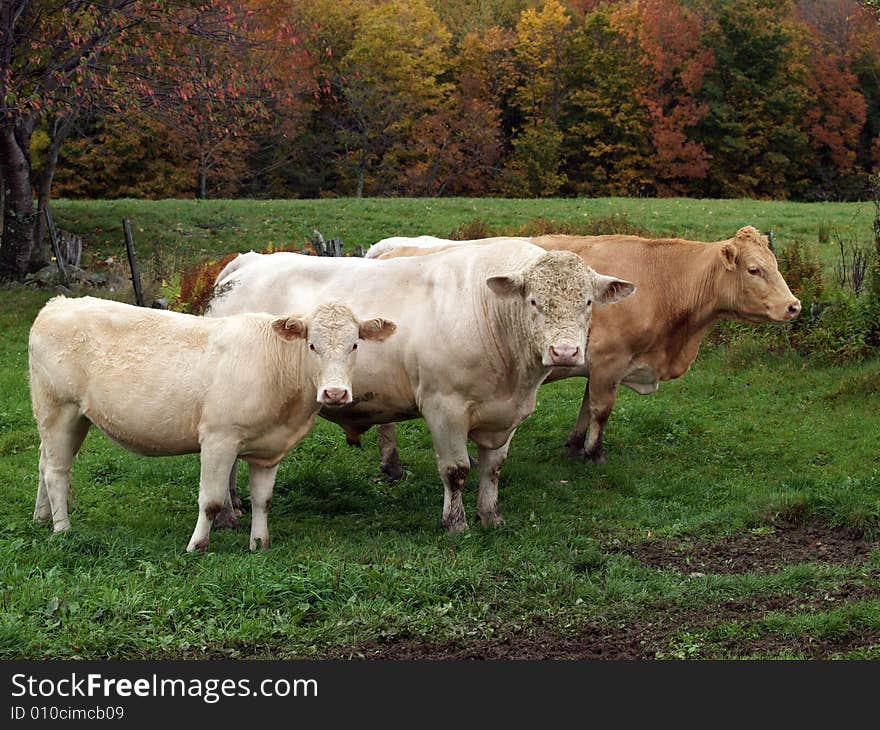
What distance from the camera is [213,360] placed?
26.2ft

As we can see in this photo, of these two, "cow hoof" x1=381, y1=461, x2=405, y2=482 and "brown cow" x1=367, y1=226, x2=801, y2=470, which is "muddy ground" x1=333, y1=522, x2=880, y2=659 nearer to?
"brown cow" x1=367, y1=226, x2=801, y2=470

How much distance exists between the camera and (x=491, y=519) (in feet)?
29.2

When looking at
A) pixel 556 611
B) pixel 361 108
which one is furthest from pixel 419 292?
A: pixel 361 108

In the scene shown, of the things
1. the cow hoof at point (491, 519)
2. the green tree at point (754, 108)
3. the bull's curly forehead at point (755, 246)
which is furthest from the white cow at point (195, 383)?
the green tree at point (754, 108)

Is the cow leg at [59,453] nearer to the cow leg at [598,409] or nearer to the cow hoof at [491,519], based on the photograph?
the cow hoof at [491,519]

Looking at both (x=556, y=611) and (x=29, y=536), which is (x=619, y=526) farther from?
(x=29, y=536)

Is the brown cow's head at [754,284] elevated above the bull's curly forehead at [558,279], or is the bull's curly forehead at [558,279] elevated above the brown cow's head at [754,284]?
the bull's curly forehead at [558,279]

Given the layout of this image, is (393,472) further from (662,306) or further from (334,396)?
(334,396)

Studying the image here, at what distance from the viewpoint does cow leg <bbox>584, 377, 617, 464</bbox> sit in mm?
10742

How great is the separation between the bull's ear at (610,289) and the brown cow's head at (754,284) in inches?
104

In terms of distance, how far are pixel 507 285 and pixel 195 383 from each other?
2.50 metres

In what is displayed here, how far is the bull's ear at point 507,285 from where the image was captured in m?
8.20

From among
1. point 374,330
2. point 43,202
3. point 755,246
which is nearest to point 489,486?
point 374,330

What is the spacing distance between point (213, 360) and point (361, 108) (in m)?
47.5
